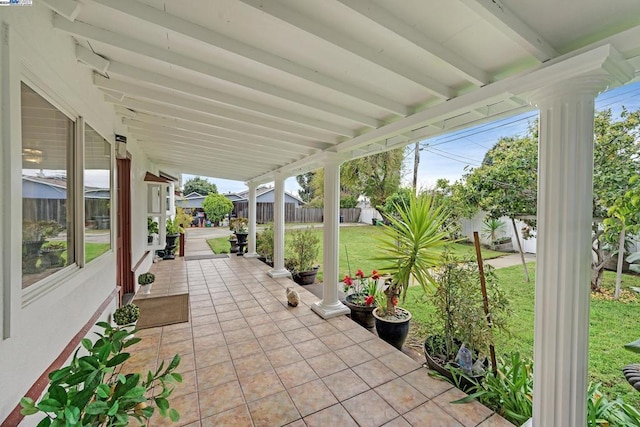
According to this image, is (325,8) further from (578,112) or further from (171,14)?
(578,112)

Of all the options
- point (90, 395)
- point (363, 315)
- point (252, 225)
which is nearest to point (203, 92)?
point (90, 395)

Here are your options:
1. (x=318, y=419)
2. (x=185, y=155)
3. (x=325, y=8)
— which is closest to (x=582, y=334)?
(x=318, y=419)

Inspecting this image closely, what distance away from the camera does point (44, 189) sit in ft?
5.43

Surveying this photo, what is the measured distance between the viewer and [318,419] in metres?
2.08

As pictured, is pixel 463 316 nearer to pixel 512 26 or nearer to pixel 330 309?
pixel 330 309

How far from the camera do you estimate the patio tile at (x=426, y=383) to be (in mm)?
2396

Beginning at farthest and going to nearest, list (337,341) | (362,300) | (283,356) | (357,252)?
1. (357,252)
2. (362,300)
3. (337,341)
4. (283,356)

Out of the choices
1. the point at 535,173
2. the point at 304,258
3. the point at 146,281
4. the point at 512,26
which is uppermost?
the point at 512,26

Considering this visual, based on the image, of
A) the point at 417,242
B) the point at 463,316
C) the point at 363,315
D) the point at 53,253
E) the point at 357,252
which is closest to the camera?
the point at 53,253

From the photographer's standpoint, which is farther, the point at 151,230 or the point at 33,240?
the point at 151,230

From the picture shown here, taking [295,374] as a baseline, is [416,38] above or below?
above

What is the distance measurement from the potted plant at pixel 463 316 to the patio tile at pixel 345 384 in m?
0.84

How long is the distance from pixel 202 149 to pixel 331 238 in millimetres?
3111

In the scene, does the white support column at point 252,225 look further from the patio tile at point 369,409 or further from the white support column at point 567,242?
the white support column at point 567,242
